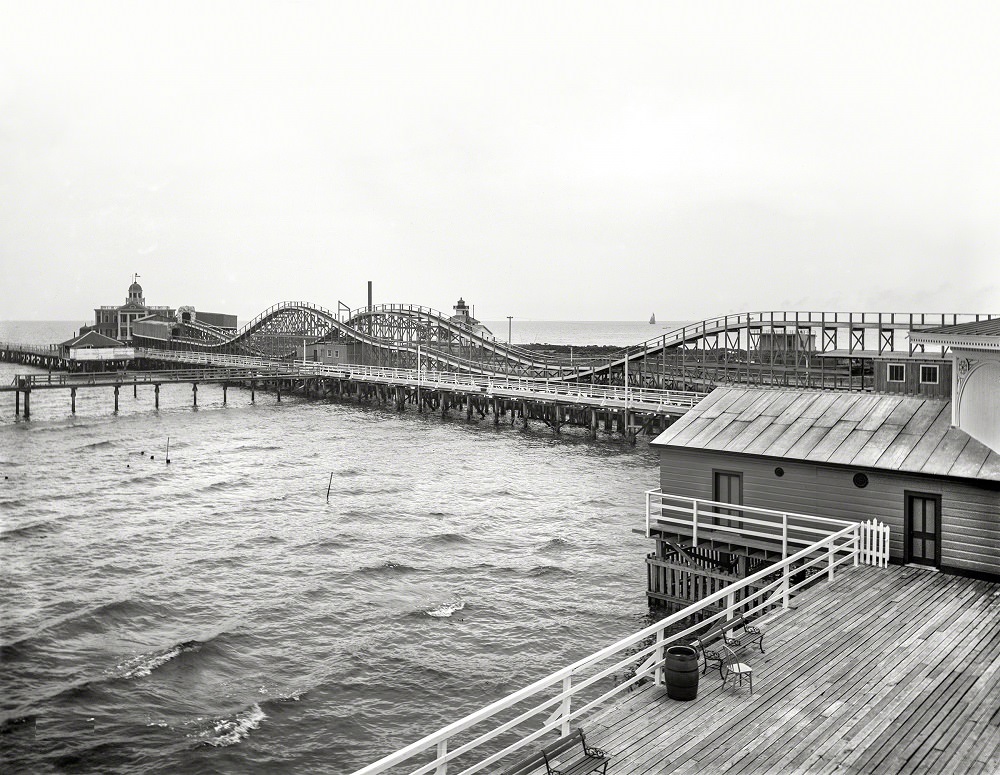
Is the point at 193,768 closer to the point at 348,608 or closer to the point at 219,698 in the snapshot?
the point at 219,698

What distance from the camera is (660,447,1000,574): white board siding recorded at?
17672mm

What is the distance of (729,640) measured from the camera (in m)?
13.6

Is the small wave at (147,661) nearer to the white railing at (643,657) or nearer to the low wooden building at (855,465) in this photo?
the white railing at (643,657)

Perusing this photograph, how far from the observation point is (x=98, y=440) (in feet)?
181

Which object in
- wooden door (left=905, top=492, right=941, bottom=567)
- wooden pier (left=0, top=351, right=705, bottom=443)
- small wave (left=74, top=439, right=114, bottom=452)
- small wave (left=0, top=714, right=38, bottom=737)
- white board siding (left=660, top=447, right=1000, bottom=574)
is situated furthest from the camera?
wooden pier (left=0, top=351, right=705, bottom=443)

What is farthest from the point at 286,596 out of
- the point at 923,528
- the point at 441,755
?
the point at 923,528

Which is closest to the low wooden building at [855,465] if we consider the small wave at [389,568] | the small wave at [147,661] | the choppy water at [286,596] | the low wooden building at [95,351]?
the choppy water at [286,596]

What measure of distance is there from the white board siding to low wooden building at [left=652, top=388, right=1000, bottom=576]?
2cm

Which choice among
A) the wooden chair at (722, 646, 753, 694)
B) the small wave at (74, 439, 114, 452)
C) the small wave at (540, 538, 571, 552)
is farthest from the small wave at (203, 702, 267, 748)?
the small wave at (74, 439, 114, 452)

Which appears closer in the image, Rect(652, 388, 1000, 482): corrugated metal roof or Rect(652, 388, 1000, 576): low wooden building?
Rect(652, 388, 1000, 576): low wooden building

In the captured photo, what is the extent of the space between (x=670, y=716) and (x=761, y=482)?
433 inches

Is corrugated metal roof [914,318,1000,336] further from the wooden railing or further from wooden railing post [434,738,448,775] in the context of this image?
wooden railing post [434,738,448,775]

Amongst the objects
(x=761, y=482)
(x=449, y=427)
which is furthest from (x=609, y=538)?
(x=449, y=427)

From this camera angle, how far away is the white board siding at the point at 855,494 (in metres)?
17.7
